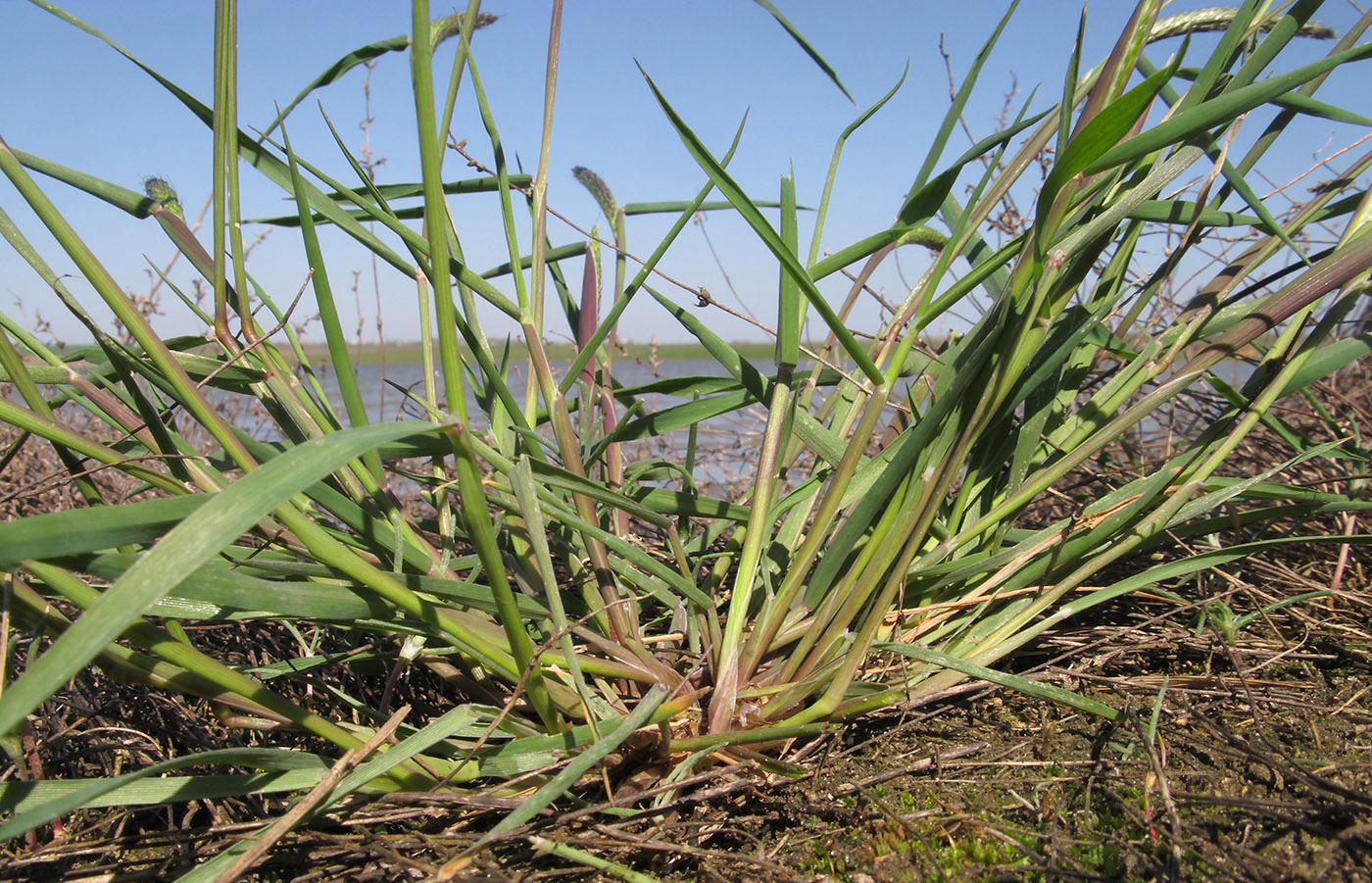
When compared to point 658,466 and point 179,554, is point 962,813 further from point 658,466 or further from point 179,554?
point 179,554

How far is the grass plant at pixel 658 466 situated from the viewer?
570mm

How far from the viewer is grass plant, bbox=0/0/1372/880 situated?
22.4 inches

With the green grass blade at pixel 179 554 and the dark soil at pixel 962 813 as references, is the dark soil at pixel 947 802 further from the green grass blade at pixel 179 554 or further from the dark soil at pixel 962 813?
the green grass blade at pixel 179 554

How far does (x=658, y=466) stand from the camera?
32.6 inches

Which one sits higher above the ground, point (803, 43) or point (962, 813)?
point (803, 43)

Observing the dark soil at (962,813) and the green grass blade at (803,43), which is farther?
the green grass blade at (803,43)

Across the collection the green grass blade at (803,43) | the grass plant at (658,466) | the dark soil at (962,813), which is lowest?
the dark soil at (962,813)

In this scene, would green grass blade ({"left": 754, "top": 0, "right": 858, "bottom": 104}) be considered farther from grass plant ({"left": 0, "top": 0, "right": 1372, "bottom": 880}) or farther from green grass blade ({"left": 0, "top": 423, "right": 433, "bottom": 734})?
green grass blade ({"left": 0, "top": 423, "right": 433, "bottom": 734})

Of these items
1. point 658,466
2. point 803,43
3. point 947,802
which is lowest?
point 947,802

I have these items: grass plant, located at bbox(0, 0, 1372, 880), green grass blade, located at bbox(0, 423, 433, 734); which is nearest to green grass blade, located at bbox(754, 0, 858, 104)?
grass plant, located at bbox(0, 0, 1372, 880)

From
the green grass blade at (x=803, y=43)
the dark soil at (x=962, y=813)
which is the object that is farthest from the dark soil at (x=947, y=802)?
the green grass blade at (x=803, y=43)

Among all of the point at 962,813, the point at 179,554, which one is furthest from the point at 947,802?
the point at 179,554

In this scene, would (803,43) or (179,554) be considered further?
(803,43)

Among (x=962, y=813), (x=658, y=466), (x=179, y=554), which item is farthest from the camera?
(x=658, y=466)
